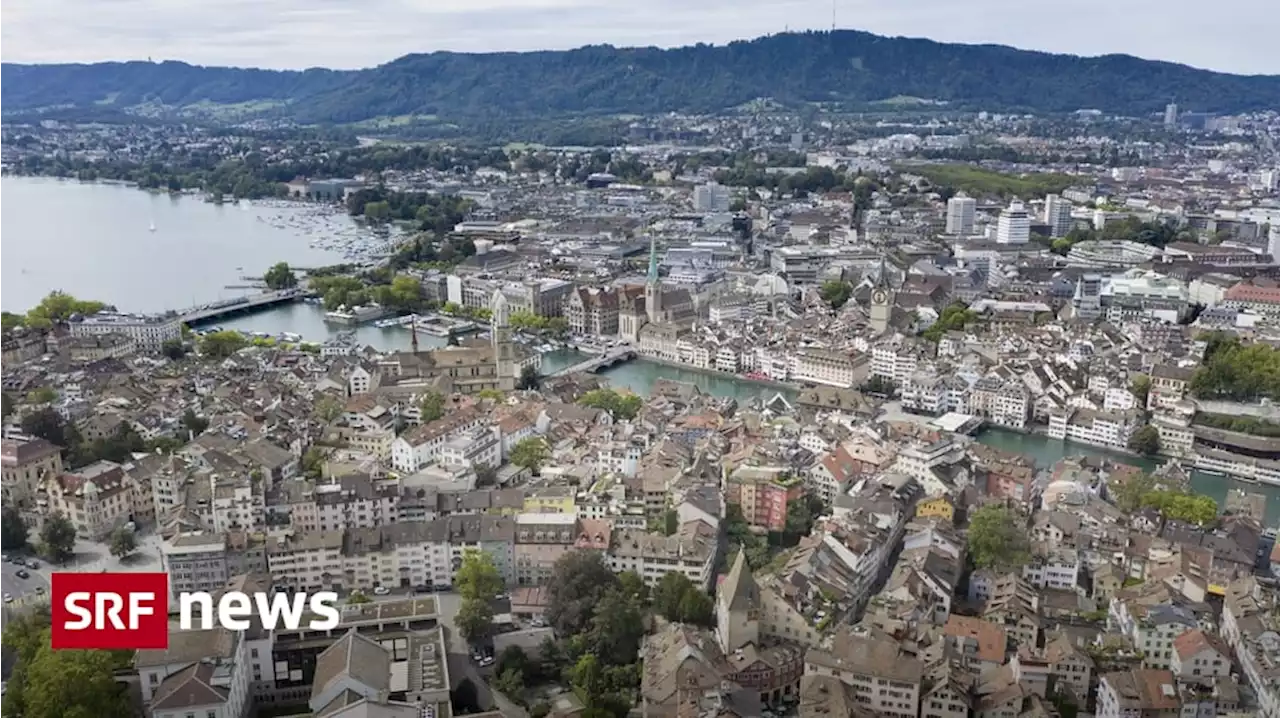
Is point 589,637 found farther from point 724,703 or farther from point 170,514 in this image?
point 170,514

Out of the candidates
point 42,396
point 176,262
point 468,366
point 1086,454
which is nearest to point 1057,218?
point 1086,454

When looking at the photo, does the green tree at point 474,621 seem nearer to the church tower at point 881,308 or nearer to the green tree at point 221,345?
the green tree at point 221,345

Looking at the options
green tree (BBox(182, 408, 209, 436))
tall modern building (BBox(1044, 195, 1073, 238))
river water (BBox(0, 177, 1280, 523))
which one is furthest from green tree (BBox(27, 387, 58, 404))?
tall modern building (BBox(1044, 195, 1073, 238))

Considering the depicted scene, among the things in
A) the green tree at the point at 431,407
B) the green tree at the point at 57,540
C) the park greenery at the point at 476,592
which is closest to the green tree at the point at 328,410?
the green tree at the point at 431,407

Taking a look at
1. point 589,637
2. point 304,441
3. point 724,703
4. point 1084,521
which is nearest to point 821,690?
point 724,703

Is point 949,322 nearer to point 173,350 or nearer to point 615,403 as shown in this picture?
point 615,403

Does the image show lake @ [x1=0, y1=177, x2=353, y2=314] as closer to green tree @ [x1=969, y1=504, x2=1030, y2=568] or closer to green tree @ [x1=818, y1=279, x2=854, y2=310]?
green tree @ [x1=818, y1=279, x2=854, y2=310]

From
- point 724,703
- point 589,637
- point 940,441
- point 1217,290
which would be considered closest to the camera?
point 724,703
